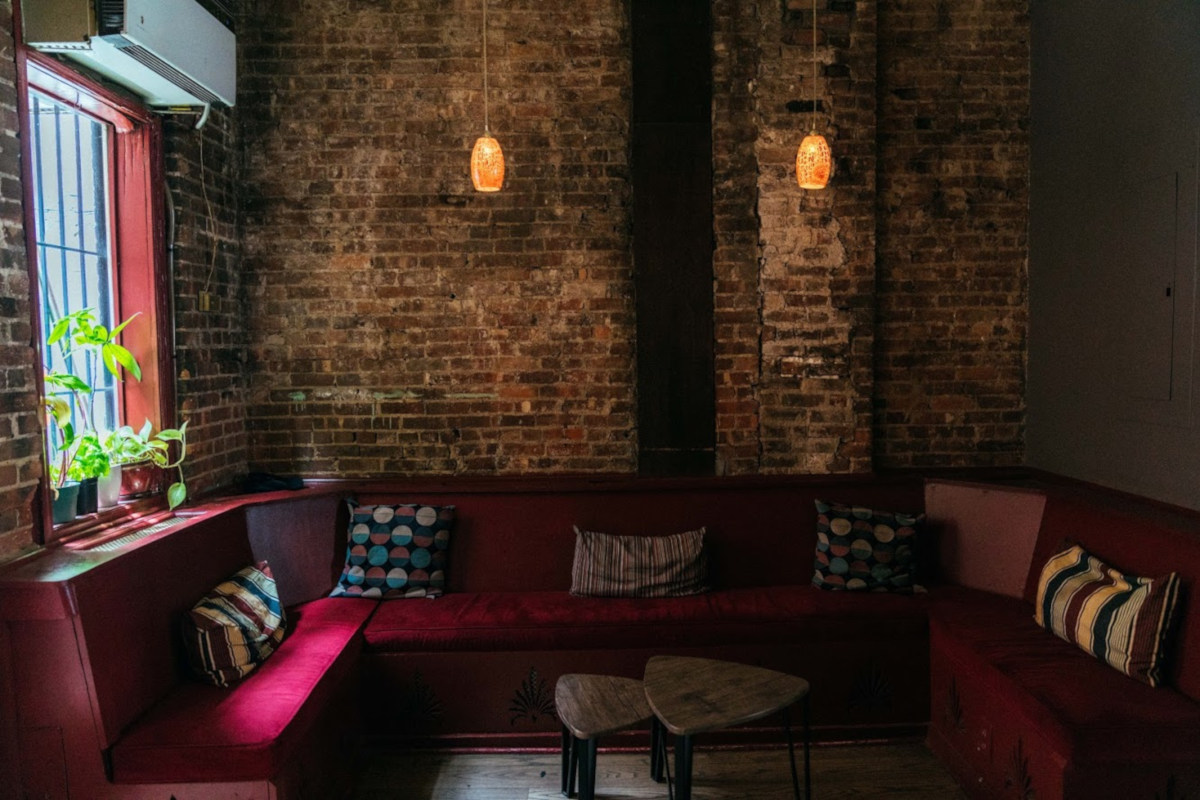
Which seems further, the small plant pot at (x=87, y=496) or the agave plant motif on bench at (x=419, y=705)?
the agave plant motif on bench at (x=419, y=705)

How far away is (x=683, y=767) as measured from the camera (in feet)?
8.49

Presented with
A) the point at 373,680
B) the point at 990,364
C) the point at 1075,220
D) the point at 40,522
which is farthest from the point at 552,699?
the point at 1075,220

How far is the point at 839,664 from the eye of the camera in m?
3.54

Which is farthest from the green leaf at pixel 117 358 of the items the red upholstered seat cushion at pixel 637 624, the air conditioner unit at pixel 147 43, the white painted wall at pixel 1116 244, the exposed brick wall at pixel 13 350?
the white painted wall at pixel 1116 244

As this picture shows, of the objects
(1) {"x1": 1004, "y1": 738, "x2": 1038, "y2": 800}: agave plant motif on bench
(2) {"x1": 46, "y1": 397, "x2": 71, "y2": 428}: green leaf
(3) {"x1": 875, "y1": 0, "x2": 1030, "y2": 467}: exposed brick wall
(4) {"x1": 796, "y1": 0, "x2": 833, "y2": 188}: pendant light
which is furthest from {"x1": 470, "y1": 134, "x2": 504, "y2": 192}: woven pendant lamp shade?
(1) {"x1": 1004, "y1": 738, "x2": 1038, "y2": 800}: agave plant motif on bench

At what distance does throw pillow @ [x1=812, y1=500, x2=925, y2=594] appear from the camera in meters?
3.77

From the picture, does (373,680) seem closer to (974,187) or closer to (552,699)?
(552,699)

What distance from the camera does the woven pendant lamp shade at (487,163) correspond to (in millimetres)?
3520

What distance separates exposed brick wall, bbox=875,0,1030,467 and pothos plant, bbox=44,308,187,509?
143 inches

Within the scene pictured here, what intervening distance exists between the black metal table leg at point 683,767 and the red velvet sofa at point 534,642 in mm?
886

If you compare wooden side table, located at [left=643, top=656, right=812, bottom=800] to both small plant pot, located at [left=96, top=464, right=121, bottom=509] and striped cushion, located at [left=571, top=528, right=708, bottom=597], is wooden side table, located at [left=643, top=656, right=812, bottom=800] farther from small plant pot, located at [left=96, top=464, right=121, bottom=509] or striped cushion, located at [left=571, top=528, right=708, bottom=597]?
small plant pot, located at [left=96, top=464, right=121, bottom=509]

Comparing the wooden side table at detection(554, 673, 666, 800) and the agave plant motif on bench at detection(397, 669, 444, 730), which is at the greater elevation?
the wooden side table at detection(554, 673, 666, 800)

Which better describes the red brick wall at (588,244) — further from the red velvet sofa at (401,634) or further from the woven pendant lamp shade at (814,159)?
the woven pendant lamp shade at (814,159)

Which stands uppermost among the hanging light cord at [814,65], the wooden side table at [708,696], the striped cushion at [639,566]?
the hanging light cord at [814,65]
